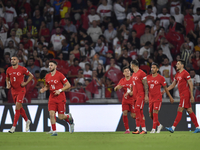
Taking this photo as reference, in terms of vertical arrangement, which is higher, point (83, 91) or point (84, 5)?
point (84, 5)

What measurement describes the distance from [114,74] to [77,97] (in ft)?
5.60

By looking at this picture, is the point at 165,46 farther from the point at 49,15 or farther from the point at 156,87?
the point at 49,15

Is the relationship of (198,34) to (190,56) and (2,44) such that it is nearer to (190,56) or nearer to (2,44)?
(190,56)

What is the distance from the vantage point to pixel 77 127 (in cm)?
1288

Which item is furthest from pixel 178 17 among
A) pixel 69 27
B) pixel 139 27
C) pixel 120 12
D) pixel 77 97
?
pixel 77 97

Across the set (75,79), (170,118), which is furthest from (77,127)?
(170,118)

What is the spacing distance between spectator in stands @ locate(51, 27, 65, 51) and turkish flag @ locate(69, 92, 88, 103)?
4147 millimetres

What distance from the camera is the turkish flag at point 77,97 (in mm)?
12594

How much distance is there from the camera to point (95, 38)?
54.0ft

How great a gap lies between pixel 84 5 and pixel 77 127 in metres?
7.87

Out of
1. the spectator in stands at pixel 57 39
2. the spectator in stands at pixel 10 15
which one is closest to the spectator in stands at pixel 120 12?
the spectator in stands at pixel 57 39

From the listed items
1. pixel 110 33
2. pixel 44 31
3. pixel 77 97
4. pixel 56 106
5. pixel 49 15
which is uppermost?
pixel 49 15

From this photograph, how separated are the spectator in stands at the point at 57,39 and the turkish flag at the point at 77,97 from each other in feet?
13.6

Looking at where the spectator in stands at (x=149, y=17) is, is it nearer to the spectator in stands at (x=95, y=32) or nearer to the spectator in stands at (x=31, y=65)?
the spectator in stands at (x=95, y=32)
